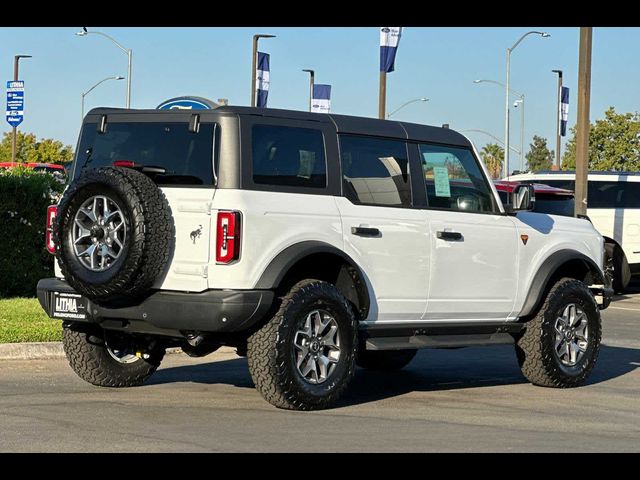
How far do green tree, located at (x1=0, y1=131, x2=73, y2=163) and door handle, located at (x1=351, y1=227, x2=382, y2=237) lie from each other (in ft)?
219

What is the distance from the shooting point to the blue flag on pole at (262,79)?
105 ft

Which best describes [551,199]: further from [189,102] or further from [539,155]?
[539,155]

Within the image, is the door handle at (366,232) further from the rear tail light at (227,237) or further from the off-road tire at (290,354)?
the rear tail light at (227,237)

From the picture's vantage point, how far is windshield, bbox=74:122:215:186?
28.7ft

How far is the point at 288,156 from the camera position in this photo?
29.5ft

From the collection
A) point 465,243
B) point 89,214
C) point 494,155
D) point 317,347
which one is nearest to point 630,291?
point 465,243

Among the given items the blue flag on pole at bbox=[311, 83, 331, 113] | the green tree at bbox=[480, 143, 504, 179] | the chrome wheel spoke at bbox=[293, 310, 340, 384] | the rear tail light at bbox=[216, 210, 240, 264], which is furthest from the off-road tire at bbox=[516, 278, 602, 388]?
the green tree at bbox=[480, 143, 504, 179]

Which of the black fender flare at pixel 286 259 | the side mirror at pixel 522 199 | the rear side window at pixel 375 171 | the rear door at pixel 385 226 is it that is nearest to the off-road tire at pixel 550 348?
the side mirror at pixel 522 199

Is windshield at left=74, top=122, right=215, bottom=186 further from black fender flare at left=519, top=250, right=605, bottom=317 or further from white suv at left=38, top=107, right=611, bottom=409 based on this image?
black fender flare at left=519, top=250, right=605, bottom=317

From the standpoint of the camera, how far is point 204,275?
8539 millimetres

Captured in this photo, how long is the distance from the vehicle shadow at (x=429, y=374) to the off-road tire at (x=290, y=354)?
452 millimetres

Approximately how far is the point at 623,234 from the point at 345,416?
1371 cm

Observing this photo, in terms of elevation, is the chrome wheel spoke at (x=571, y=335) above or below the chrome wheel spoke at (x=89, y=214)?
below

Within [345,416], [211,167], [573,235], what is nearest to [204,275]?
[211,167]
